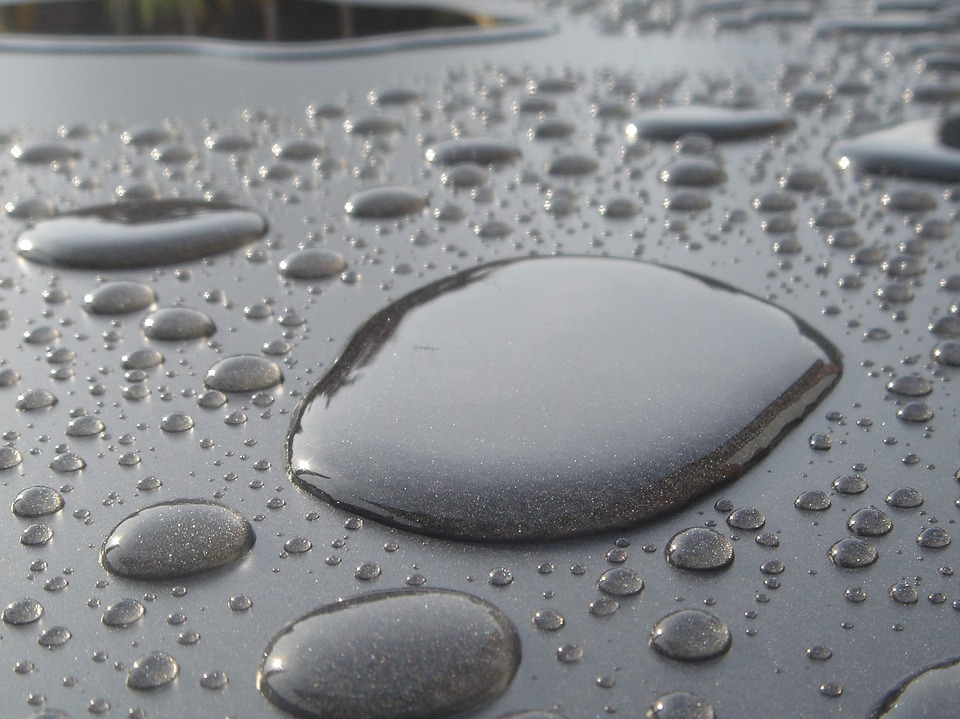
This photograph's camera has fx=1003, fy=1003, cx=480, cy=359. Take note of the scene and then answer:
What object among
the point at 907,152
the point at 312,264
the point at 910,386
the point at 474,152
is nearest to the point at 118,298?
the point at 312,264

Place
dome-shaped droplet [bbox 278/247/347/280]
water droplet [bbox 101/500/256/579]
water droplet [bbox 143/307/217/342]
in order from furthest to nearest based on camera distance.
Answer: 1. dome-shaped droplet [bbox 278/247/347/280]
2. water droplet [bbox 143/307/217/342]
3. water droplet [bbox 101/500/256/579]

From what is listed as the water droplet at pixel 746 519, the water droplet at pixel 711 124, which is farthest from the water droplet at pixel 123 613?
the water droplet at pixel 711 124

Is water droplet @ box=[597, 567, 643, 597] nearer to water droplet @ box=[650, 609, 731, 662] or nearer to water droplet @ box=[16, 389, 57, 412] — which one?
water droplet @ box=[650, 609, 731, 662]

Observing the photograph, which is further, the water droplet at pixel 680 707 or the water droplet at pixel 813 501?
the water droplet at pixel 813 501

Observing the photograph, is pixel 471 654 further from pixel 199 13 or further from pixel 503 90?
pixel 199 13

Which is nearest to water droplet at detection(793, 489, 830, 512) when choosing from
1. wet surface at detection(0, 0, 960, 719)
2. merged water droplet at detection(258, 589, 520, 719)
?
wet surface at detection(0, 0, 960, 719)

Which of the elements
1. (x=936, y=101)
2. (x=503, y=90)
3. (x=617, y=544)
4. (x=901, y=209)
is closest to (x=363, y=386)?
(x=617, y=544)

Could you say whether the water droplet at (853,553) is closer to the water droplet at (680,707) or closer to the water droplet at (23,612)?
the water droplet at (680,707)
